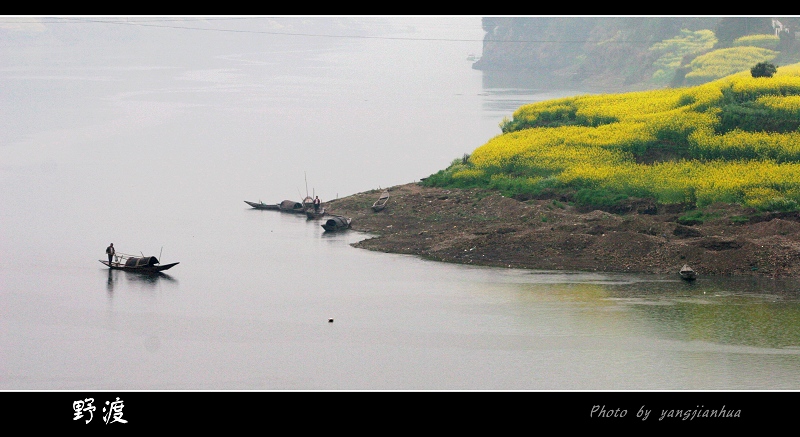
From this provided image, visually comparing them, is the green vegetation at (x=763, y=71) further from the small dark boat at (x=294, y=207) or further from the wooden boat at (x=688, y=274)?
the small dark boat at (x=294, y=207)

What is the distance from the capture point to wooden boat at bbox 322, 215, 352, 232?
51812 mm

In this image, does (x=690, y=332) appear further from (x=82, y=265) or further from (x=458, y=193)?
(x=82, y=265)

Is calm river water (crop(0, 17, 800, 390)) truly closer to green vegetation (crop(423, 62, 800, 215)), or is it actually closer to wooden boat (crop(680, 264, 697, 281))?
wooden boat (crop(680, 264, 697, 281))

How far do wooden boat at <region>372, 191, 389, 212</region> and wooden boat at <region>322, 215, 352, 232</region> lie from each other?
2273 millimetres

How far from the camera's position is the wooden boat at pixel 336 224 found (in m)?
51.8

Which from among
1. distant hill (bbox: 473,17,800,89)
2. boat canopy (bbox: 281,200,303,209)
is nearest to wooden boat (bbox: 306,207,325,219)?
boat canopy (bbox: 281,200,303,209)

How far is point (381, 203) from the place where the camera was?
54656 mm

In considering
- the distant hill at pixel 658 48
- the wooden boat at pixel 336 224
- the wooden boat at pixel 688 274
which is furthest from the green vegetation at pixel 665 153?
the distant hill at pixel 658 48

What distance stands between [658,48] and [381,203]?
108 m

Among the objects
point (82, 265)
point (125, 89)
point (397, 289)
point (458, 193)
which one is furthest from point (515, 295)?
point (125, 89)

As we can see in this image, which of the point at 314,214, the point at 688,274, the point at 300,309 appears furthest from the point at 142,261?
the point at 688,274

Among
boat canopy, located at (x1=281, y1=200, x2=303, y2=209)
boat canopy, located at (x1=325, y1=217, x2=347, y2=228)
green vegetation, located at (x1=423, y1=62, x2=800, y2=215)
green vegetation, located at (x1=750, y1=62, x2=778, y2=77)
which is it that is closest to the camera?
green vegetation, located at (x1=423, y1=62, x2=800, y2=215)

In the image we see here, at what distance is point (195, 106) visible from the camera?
126 meters

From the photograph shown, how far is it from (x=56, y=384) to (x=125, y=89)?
11939 centimetres
